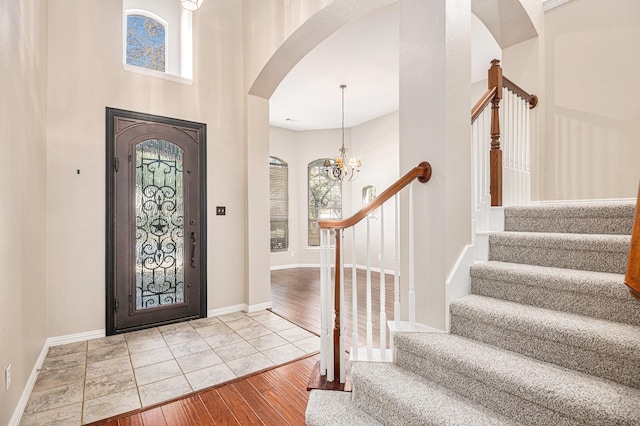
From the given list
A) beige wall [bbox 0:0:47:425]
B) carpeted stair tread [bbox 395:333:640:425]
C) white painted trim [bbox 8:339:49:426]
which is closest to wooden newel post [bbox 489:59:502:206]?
carpeted stair tread [bbox 395:333:640:425]

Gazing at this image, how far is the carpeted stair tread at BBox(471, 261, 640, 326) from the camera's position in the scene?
150 centimetres

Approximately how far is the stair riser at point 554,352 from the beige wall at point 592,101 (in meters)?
2.14

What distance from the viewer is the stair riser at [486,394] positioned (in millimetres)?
1256

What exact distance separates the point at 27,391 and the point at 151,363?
2.53 ft

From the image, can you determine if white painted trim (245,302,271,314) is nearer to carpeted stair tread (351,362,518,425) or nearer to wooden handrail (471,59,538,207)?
carpeted stair tread (351,362,518,425)

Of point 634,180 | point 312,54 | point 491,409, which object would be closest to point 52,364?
point 491,409

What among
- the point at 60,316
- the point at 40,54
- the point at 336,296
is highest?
the point at 40,54

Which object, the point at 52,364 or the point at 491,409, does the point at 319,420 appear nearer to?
the point at 491,409

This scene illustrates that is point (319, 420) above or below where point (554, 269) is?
below

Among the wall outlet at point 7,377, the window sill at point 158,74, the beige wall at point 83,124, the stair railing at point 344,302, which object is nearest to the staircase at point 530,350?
the stair railing at point 344,302

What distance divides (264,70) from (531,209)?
10.3 ft

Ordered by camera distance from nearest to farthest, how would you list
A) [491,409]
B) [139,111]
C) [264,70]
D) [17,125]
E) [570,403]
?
[570,403], [491,409], [17,125], [139,111], [264,70]

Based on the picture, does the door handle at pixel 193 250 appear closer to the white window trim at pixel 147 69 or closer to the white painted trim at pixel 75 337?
the white painted trim at pixel 75 337

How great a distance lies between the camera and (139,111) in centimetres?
339
